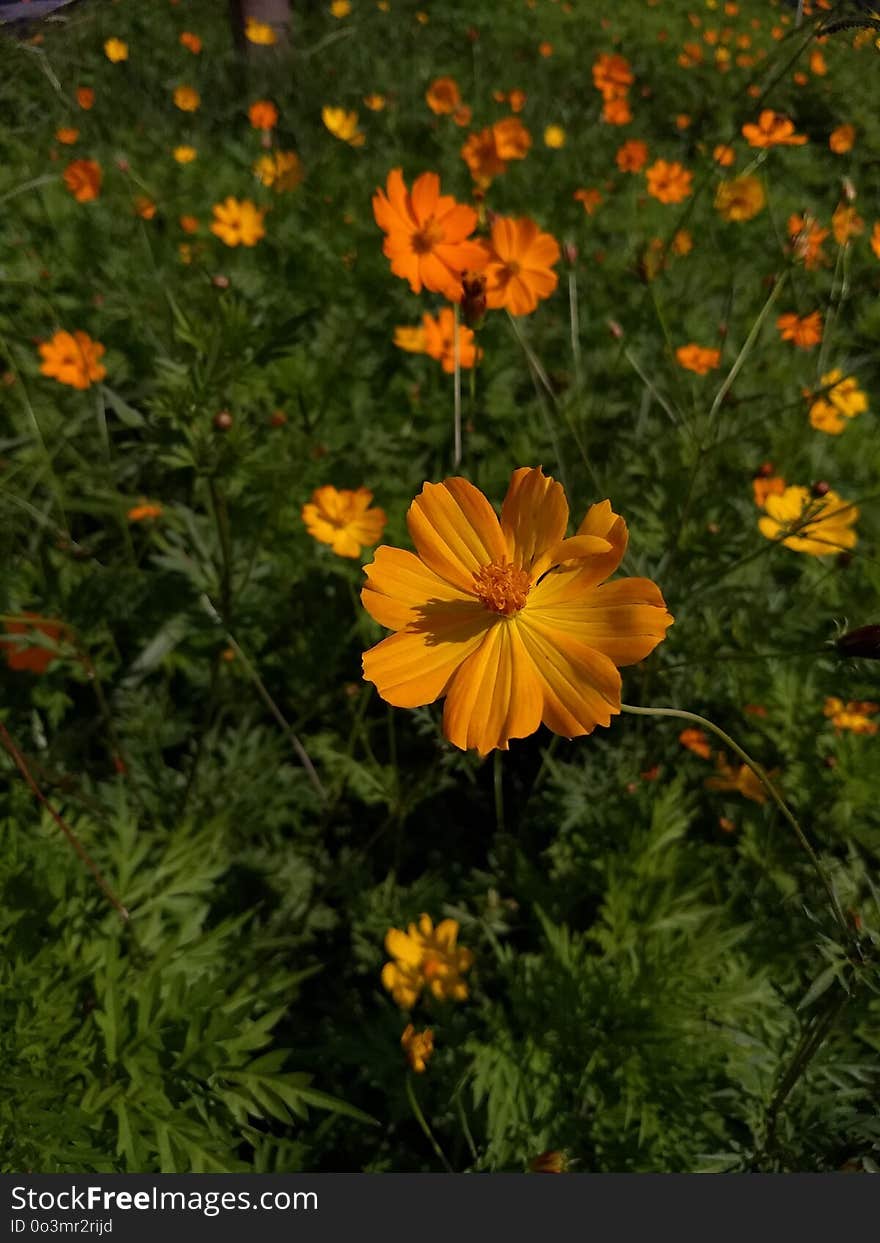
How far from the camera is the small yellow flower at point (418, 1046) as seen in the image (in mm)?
1216

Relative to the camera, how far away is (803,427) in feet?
7.11

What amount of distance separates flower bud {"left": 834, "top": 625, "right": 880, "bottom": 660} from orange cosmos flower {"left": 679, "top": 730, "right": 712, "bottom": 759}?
814 millimetres

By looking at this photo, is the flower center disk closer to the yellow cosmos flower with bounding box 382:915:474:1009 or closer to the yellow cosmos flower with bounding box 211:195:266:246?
the yellow cosmos flower with bounding box 382:915:474:1009

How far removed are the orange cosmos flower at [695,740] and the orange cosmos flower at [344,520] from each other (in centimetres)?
78

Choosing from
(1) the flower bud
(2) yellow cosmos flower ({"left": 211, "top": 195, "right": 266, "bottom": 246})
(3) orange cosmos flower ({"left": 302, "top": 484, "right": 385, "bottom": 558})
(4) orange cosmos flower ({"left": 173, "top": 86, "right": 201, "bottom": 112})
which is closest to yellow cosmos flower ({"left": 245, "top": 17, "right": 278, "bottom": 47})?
(4) orange cosmos flower ({"left": 173, "top": 86, "right": 201, "bottom": 112})

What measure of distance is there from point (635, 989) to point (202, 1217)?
69 centimetres

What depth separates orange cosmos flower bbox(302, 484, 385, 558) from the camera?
1.73 meters

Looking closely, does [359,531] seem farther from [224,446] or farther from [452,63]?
[452,63]

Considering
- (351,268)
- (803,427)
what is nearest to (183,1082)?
(803,427)

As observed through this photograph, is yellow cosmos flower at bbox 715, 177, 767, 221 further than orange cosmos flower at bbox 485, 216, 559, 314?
Yes

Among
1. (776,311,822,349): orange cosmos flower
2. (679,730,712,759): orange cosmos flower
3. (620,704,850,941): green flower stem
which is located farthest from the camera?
(776,311,822,349): orange cosmos flower

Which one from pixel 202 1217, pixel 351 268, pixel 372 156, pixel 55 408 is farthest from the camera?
pixel 372 156

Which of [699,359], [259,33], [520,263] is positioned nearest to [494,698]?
[520,263]

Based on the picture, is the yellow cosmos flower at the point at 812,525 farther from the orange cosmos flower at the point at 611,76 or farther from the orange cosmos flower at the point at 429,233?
the orange cosmos flower at the point at 611,76
